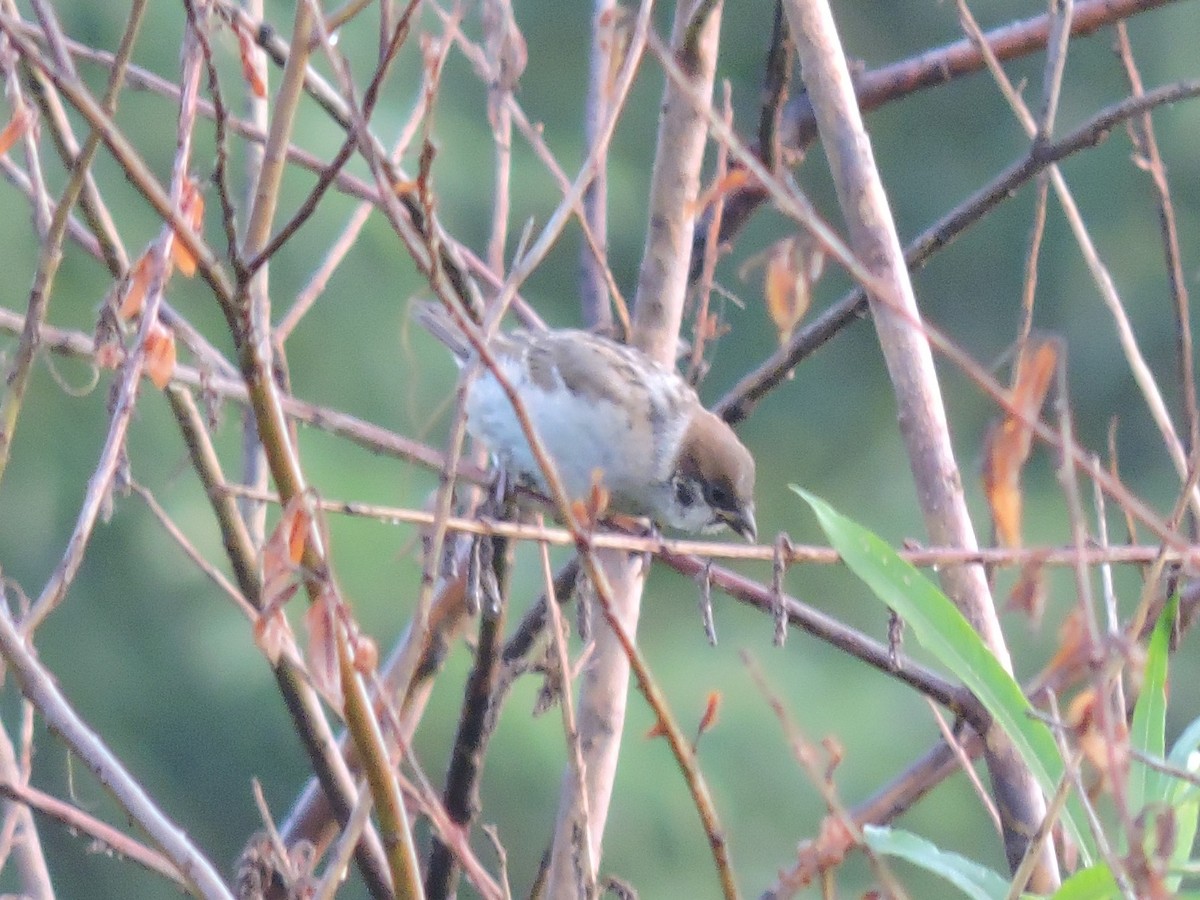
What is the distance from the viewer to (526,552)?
346cm

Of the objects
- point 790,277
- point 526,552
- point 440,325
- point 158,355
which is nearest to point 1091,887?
point 790,277

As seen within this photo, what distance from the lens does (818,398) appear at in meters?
4.74

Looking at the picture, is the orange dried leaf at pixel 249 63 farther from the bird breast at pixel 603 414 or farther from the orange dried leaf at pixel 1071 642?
the bird breast at pixel 603 414

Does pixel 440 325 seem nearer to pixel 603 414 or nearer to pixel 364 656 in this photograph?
pixel 603 414

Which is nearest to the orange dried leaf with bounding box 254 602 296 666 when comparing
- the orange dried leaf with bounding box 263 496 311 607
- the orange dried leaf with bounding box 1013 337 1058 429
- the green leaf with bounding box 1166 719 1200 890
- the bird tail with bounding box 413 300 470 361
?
the orange dried leaf with bounding box 263 496 311 607

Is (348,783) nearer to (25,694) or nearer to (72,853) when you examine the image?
(25,694)

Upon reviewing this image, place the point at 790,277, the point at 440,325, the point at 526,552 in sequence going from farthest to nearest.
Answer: the point at 526,552
the point at 440,325
the point at 790,277

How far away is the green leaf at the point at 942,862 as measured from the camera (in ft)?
3.63

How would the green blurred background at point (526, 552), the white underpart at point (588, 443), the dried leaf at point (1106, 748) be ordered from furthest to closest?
the green blurred background at point (526, 552) < the white underpart at point (588, 443) < the dried leaf at point (1106, 748)

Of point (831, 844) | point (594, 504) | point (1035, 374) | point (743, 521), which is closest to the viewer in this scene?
point (1035, 374)

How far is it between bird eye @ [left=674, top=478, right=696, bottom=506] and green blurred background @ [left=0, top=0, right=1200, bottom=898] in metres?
1.60

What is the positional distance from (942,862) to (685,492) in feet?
3.49

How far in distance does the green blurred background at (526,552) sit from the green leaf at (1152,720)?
2595mm

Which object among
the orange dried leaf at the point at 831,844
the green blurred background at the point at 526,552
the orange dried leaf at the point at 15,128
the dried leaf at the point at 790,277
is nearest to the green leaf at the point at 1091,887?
the orange dried leaf at the point at 831,844
